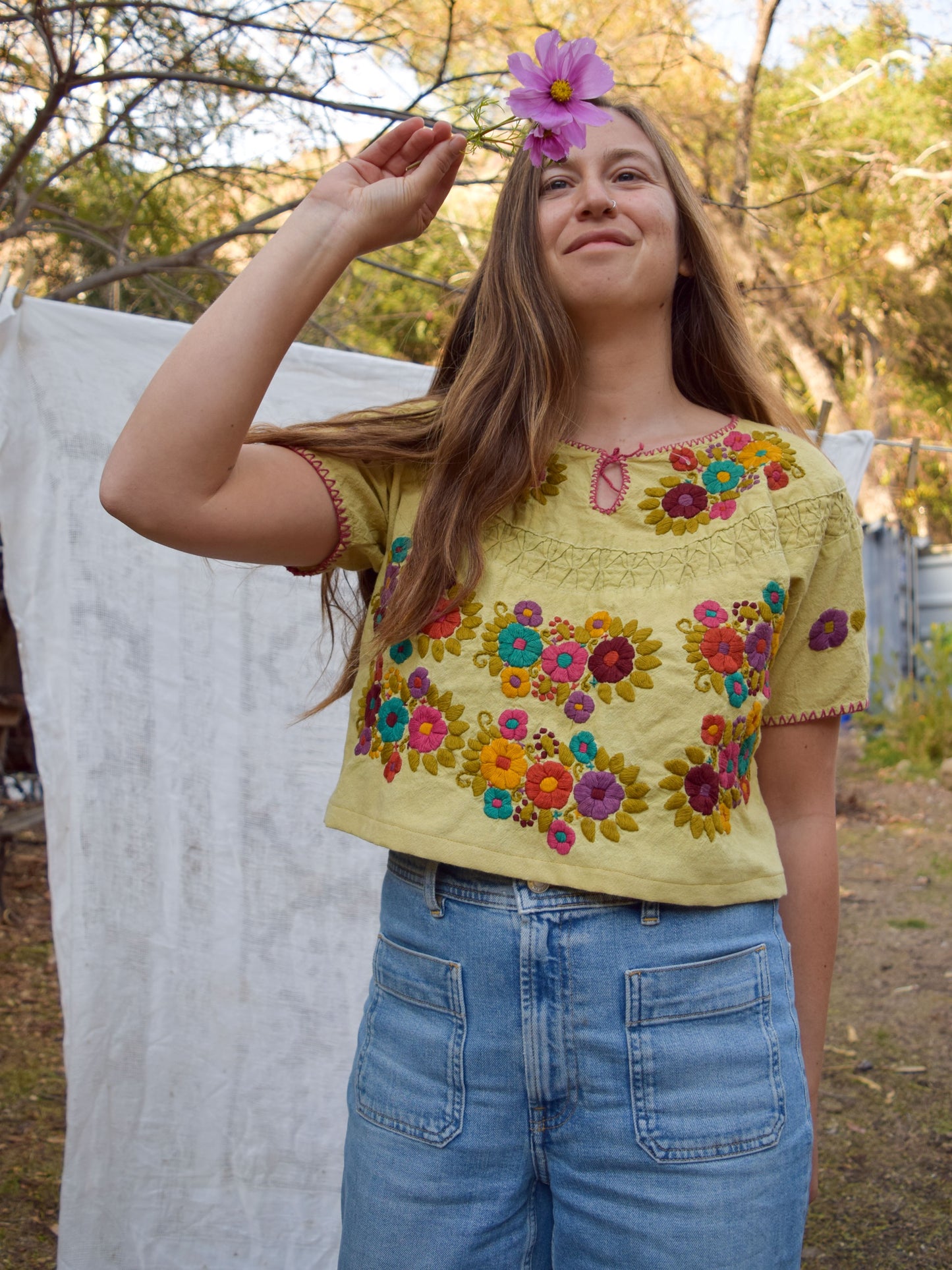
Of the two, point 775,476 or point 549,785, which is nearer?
point 549,785

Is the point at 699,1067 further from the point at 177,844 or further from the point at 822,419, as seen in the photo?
the point at 822,419

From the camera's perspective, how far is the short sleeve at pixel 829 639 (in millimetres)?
1391

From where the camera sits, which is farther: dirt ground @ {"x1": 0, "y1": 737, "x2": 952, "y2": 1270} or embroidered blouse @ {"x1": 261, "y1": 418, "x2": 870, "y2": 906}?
dirt ground @ {"x1": 0, "y1": 737, "x2": 952, "y2": 1270}

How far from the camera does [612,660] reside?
4.12 feet

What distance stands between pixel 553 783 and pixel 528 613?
0.21 metres

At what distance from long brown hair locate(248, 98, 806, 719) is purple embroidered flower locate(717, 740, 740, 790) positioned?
0.35m

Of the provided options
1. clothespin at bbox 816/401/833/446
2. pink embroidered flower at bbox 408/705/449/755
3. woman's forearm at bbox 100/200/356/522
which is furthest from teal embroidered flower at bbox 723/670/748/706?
clothespin at bbox 816/401/833/446

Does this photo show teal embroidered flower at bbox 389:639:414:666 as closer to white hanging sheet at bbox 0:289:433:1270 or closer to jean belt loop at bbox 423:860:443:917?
jean belt loop at bbox 423:860:443:917

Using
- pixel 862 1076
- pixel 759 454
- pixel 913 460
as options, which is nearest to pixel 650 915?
pixel 759 454

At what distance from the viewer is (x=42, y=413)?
6.94 ft

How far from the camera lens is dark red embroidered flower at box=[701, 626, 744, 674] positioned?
1.26 metres

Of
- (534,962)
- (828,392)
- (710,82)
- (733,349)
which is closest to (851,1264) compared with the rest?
(534,962)

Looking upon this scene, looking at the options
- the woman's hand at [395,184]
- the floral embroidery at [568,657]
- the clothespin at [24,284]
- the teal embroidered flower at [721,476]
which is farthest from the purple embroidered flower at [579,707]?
the clothespin at [24,284]

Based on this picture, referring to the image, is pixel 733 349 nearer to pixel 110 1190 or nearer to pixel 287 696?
pixel 287 696
